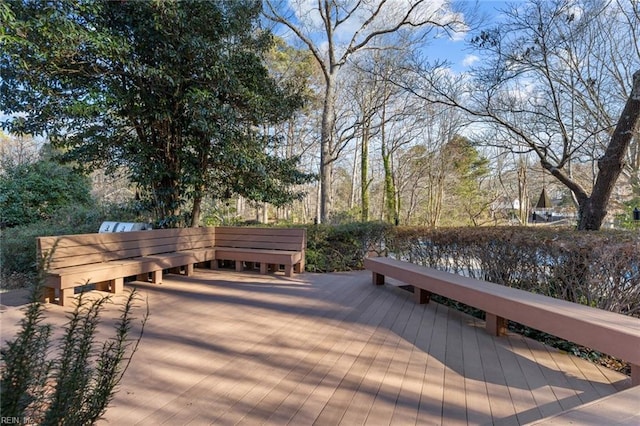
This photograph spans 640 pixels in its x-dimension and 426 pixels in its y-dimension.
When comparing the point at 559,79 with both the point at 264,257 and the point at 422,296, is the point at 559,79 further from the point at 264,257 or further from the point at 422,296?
the point at 264,257

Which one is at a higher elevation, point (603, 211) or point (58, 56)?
point (58, 56)

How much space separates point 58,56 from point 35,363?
5.04 metres

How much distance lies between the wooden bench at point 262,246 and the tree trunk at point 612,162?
4212mm

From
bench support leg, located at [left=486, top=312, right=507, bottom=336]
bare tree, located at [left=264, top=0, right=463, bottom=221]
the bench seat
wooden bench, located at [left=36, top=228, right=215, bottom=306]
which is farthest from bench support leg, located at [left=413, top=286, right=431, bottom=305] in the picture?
bare tree, located at [left=264, top=0, right=463, bottom=221]

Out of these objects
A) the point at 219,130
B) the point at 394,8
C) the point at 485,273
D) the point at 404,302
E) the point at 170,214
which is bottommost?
the point at 404,302

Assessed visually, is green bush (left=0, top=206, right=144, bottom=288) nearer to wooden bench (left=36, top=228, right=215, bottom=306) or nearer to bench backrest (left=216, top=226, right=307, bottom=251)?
wooden bench (left=36, top=228, right=215, bottom=306)

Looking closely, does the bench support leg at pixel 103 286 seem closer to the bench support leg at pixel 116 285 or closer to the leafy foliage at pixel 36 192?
Answer: the bench support leg at pixel 116 285

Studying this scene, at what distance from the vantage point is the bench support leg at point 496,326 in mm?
3195

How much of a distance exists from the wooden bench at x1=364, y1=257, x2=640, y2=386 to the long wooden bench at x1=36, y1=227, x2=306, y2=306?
2.61 m

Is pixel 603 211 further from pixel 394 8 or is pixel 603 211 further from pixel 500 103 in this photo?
pixel 394 8

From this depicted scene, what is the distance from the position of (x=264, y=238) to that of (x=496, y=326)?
396 centimetres

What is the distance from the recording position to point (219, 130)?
5.73 meters

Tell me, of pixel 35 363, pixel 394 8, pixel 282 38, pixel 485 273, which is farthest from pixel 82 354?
pixel 282 38

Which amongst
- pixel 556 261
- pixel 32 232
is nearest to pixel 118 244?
pixel 32 232
